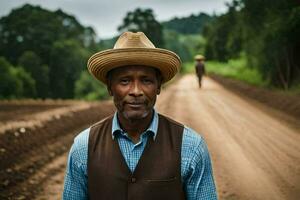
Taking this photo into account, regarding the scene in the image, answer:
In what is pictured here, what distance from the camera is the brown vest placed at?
250cm

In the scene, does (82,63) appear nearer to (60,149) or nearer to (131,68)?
(60,149)

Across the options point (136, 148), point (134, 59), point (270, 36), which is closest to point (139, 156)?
point (136, 148)

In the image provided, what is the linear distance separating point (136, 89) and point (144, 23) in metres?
81.0

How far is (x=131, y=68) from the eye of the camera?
2758 mm

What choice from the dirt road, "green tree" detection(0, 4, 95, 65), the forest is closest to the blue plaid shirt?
the dirt road

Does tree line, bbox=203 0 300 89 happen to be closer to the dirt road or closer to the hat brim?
the dirt road

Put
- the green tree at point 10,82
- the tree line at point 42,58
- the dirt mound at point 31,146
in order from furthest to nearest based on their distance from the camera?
the tree line at point 42,58, the green tree at point 10,82, the dirt mound at point 31,146

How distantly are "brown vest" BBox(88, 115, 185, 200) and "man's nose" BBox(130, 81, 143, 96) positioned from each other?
0.89 feet

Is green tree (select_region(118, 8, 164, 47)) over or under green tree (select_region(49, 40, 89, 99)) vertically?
over

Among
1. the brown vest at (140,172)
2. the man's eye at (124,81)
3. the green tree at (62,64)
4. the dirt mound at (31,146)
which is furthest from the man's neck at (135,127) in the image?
the green tree at (62,64)

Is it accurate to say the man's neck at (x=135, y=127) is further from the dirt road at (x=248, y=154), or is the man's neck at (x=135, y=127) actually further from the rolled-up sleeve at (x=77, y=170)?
the dirt road at (x=248, y=154)

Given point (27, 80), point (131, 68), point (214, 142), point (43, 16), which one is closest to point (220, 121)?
point (214, 142)

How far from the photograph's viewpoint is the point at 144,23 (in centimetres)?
8250

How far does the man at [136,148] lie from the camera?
2516mm
